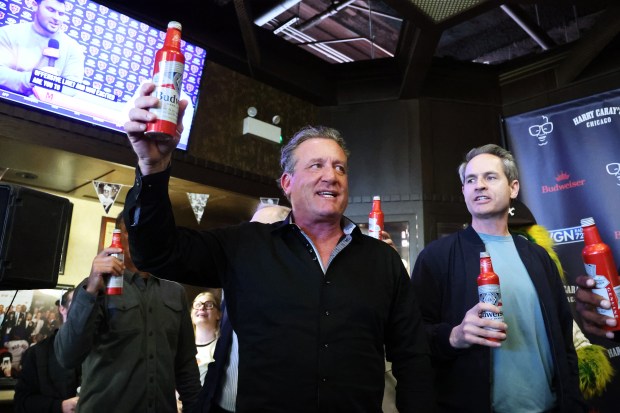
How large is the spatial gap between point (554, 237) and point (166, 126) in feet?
11.9

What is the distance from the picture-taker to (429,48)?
12.6 ft

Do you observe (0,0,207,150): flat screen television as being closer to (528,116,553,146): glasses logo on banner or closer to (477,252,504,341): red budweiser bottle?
(477,252,504,341): red budweiser bottle

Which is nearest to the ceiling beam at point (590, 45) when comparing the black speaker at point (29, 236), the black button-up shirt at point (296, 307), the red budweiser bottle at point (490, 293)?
the red budweiser bottle at point (490, 293)

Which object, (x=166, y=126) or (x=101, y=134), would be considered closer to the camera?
(x=166, y=126)

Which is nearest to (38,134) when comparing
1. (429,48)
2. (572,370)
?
(429,48)

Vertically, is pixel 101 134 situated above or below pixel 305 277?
above

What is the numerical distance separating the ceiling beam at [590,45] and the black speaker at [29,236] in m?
3.78

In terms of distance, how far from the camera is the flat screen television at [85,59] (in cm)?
302

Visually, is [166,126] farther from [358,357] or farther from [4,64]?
[4,64]

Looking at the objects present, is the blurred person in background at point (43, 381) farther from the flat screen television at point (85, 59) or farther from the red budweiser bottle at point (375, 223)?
the red budweiser bottle at point (375, 223)

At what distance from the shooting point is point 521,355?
1677mm

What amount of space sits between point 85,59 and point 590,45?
3.73m

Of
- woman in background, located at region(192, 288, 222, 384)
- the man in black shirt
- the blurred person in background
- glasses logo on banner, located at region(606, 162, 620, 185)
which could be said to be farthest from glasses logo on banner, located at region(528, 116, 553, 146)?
the blurred person in background

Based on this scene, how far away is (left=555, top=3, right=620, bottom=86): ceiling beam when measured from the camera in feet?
11.6
